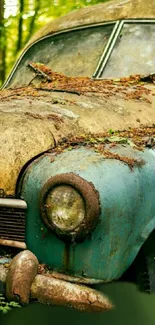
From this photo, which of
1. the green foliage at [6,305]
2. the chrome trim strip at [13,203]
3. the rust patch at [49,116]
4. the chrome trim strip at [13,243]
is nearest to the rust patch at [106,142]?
the rust patch at [49,116]

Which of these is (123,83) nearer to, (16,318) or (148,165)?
Result: (148,165)

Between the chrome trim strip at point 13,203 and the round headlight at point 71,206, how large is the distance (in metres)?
0.22

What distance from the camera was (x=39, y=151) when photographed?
129 inches

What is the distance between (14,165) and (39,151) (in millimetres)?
189

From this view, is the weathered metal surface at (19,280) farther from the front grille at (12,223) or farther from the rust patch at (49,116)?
the rust patch at (49,116)

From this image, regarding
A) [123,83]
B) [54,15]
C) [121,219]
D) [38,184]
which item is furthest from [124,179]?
[54,15]

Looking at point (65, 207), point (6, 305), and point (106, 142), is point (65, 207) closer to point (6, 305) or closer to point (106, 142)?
point (6, 305)

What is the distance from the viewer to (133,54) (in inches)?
197

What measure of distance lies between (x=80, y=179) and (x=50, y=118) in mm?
877

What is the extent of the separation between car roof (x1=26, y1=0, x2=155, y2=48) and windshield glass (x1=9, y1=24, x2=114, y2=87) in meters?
0.12

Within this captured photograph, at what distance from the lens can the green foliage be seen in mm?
2734

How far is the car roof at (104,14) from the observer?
17.9ft

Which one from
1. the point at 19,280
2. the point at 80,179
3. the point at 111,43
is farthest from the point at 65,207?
the point at 111,43

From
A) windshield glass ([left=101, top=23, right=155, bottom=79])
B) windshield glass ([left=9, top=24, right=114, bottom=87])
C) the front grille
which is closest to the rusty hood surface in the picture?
the front grille
